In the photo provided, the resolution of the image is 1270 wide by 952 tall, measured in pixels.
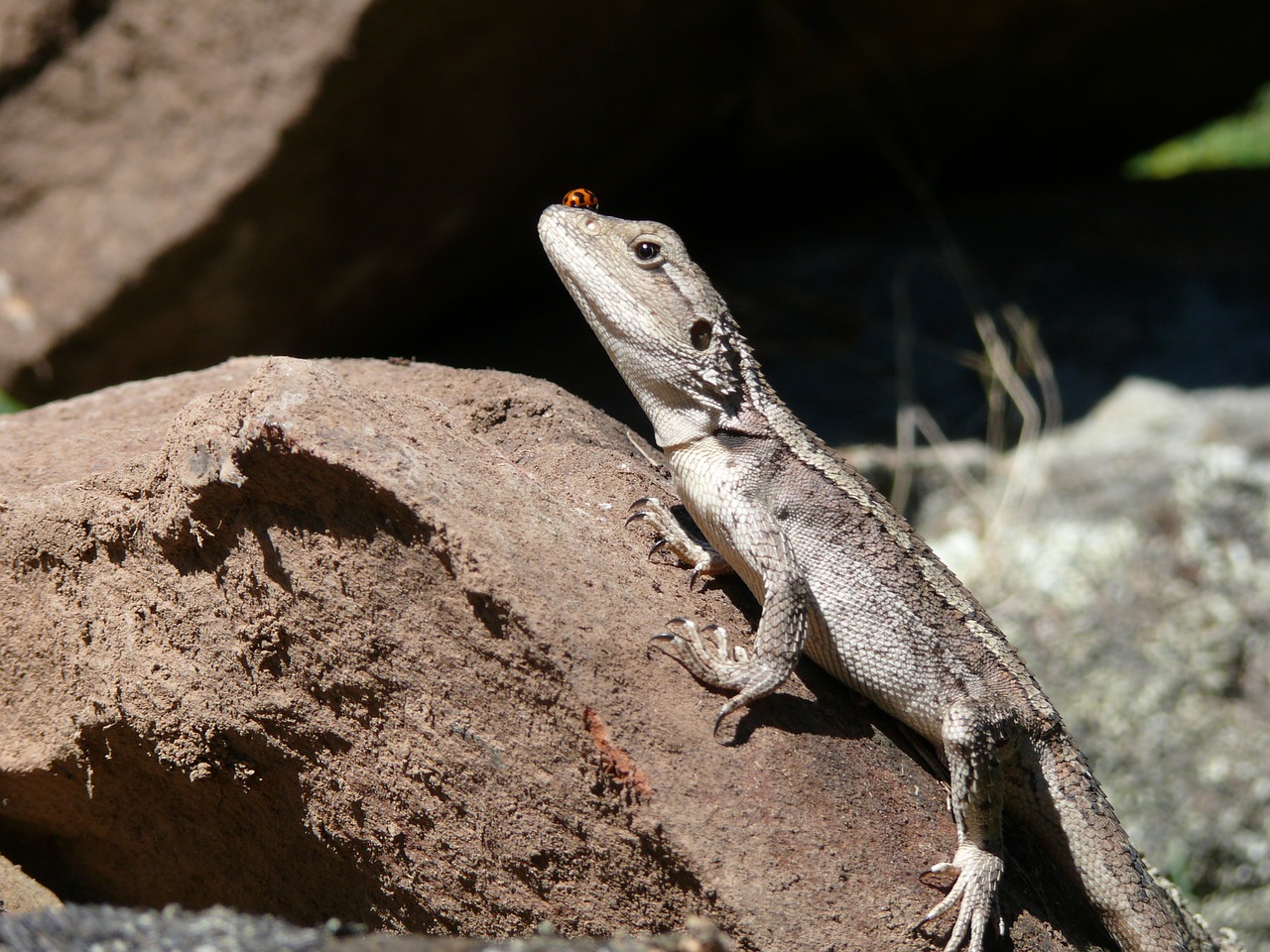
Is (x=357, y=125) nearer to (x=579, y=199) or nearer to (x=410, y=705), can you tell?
(x=579, y=199)

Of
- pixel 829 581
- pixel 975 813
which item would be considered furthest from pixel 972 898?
pixel 829 581

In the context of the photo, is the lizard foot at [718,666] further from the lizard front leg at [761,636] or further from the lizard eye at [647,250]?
the lizard eye at [647,250]

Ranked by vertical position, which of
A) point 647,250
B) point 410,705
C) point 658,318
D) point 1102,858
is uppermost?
point 647,250

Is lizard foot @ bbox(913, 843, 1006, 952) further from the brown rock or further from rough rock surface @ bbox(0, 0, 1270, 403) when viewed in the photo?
rough rock surface @ bbox(0, 0, 1270, 403)

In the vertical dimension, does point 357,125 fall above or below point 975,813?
above

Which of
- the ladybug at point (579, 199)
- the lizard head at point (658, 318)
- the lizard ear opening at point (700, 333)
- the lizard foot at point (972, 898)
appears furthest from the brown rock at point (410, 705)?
Result: the ladybug at point (579, 199)

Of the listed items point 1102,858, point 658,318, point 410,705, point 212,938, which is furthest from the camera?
point 658,318
